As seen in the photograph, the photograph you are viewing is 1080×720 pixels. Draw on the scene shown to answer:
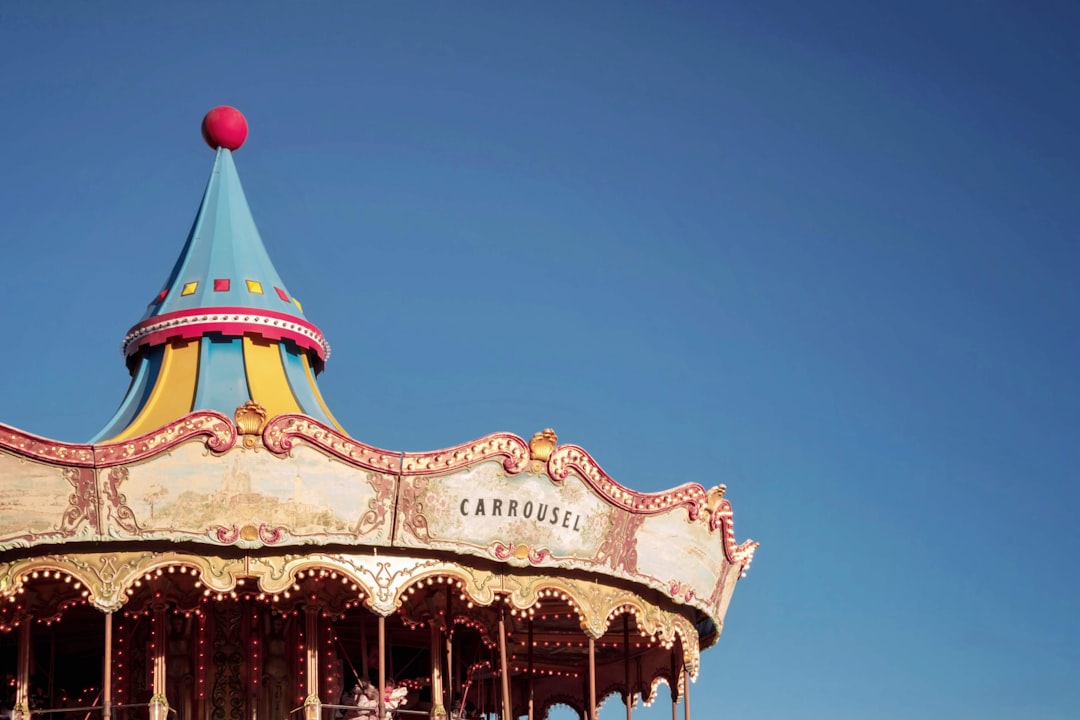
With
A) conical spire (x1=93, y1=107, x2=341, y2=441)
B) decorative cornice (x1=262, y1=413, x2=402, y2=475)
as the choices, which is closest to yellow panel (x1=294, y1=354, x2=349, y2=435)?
conical spire (x1=93, y1=107, x2=341, y2=441)

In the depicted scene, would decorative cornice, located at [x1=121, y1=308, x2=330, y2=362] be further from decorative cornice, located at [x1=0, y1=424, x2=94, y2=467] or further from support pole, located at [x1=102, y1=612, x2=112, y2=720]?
support pole, located at [x1=102, y1=612, x2=112, y2=720]

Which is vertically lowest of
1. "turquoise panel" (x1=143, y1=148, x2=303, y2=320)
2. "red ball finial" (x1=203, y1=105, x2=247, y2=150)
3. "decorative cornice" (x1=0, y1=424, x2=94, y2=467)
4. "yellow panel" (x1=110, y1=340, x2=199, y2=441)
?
"decorative cornice" (x1=0, y1=424, x2=94, y2=467)

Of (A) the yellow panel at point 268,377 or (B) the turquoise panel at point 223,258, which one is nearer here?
(A) the yellow panel at point 268,377

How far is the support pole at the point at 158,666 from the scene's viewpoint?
2111cm

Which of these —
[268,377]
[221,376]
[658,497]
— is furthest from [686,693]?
[221,376]

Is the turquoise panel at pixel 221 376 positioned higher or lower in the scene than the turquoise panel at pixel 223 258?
lower

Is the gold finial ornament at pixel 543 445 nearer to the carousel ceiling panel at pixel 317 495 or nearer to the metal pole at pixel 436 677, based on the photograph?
the carousel ceiling panel at pixel 317 495

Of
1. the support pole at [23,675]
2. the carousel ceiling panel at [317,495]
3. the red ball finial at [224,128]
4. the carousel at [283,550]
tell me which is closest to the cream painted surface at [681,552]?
the carousel at [283,550]

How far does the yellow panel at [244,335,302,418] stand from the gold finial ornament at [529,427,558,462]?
474cm

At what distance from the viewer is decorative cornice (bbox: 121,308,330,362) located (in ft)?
83.0

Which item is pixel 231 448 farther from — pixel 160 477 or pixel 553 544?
pixel 553 544

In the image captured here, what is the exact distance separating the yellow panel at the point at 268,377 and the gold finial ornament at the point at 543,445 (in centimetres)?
474

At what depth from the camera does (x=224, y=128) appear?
29.1 m

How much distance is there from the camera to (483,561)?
21859mm
